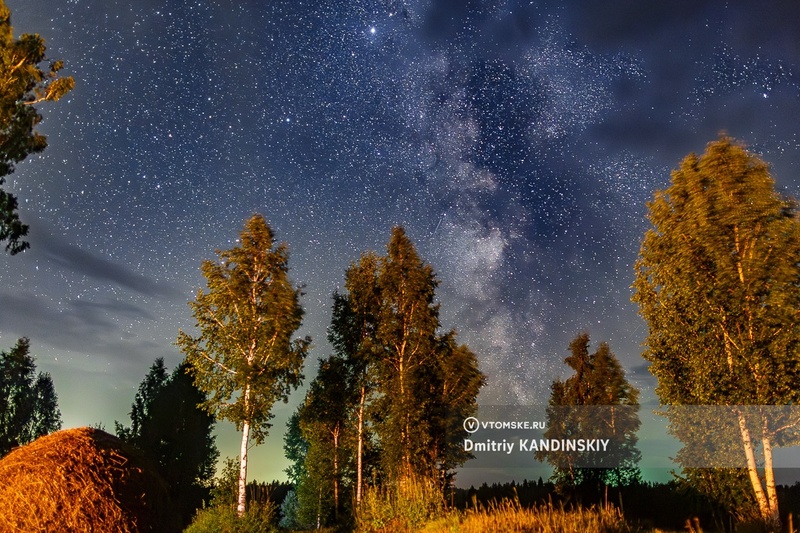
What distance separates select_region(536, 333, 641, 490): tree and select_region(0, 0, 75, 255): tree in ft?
106

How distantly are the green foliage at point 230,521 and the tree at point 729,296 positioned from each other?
1567cm

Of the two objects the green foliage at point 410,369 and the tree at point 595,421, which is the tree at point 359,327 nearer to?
the green foliage at point 410,369

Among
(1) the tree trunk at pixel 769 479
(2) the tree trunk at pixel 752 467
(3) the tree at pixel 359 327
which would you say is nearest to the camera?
(1) the tree trunk at pixel 769 479

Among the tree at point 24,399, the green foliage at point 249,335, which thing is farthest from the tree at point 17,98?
the tree at point 24,399

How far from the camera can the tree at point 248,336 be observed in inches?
950

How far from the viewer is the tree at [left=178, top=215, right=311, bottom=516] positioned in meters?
24.1

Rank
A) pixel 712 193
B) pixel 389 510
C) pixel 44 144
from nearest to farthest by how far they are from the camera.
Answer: pixel 389 510 → pixel 712 193 → pixel 44 144

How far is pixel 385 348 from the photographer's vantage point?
103ft

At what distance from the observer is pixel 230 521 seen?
64.8 feet

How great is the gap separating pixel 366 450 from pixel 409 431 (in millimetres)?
7242

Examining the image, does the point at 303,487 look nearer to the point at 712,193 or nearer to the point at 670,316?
the point at 670,316

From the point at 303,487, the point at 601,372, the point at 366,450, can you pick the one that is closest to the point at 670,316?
the point at 601,372

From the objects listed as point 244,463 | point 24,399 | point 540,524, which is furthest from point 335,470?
point 24,399

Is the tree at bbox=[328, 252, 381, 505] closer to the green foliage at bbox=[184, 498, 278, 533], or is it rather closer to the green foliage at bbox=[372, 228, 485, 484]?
the green foliage at bbox=[372, 228, 485, 484]
